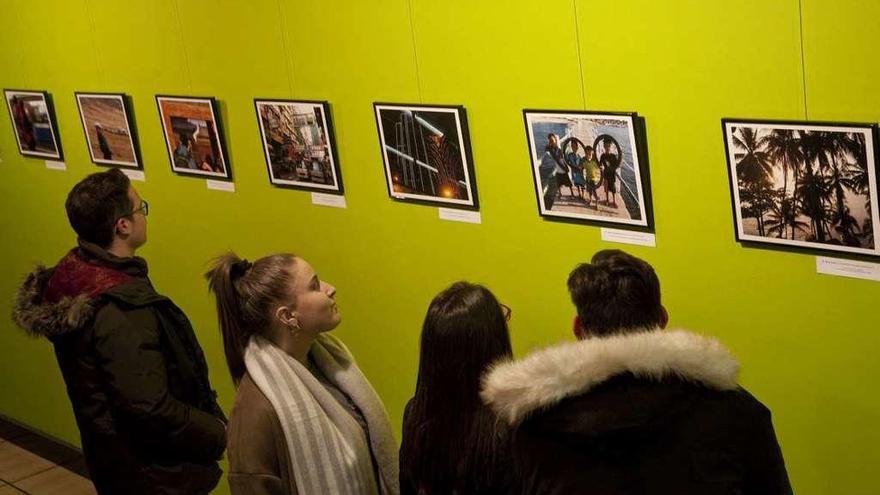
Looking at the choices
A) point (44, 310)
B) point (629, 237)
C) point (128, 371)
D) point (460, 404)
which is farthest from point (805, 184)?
point (44, 310)

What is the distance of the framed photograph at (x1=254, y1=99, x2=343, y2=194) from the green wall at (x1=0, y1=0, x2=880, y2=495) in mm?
94

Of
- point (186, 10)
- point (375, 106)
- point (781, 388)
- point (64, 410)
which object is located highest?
point (186, 10)

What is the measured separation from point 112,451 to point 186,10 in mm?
2936

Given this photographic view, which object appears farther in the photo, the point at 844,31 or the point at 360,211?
the point at 360,211

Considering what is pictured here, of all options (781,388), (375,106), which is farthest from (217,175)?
(781,388)

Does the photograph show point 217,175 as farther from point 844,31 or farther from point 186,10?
point 844,31

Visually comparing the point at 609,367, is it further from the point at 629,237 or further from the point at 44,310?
the point at 44,310

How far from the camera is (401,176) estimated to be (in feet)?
19.9

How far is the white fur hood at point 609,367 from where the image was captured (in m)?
3.15

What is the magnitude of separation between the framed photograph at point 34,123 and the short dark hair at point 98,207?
139 inches

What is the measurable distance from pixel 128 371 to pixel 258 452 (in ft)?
4.06

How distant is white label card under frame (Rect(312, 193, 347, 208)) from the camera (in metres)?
6.55

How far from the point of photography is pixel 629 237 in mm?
5070

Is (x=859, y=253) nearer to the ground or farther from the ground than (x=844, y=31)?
nearer to the ground
